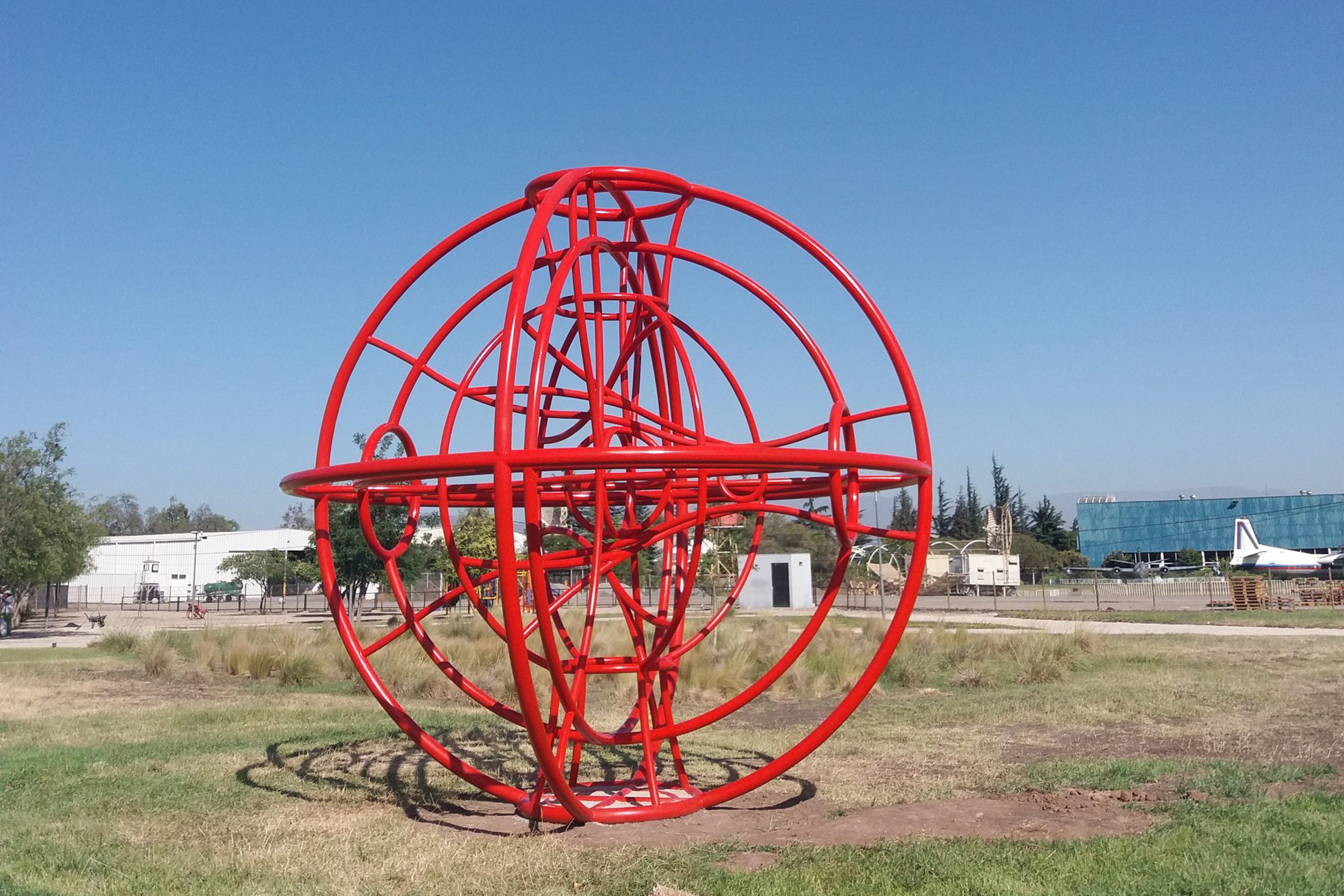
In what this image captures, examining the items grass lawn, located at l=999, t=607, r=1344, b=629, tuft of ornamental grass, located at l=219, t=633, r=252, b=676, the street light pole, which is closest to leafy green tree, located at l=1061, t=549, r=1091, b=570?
grass lawn, located at l=999, t=607, r=1344, b=629

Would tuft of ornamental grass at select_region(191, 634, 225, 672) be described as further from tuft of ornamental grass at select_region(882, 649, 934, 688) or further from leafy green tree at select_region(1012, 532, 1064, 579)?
leafy green tree at select_region(1012, 532, 1064, 579)

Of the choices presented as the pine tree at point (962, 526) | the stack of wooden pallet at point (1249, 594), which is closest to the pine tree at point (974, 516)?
the pine tree at point (962, 526)

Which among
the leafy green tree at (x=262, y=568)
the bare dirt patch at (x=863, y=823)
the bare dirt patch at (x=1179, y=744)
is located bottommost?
the bare dirt patch at (x=1179, y=744)

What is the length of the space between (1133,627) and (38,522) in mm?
27741

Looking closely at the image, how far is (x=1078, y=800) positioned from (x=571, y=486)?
4.32 m

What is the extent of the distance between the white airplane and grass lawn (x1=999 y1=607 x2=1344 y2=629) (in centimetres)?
2354

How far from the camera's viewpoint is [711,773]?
961 centimetres

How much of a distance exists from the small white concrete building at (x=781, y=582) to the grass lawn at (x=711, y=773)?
26321 millimetres

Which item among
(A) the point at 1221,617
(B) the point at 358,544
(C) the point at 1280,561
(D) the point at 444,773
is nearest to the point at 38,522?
(B) the point at 358,544

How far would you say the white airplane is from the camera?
55844mm

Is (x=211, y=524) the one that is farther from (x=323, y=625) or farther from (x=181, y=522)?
(x=323, y=625)

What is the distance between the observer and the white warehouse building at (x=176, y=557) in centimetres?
6812

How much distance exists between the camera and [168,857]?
655 centimetres

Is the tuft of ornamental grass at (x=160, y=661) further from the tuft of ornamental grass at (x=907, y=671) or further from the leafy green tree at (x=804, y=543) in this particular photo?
the leafy green tree at (x=804, y=543)
